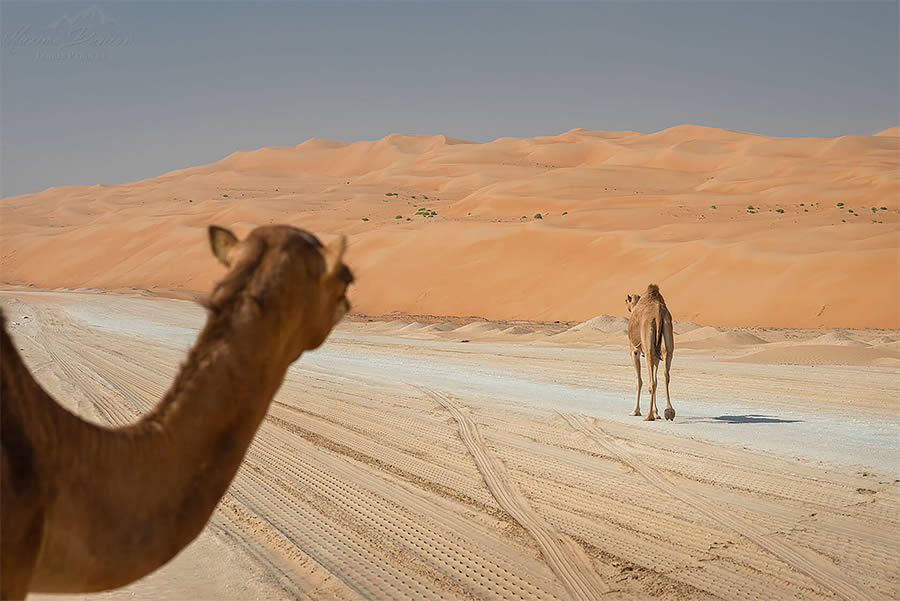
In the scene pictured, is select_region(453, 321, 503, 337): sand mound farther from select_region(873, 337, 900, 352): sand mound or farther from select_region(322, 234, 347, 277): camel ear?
select_region(322, 234, 347, 277): camel ear

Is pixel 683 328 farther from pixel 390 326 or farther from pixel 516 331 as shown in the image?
pixel 390 326

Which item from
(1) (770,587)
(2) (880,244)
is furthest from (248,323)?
(2) (880,244)

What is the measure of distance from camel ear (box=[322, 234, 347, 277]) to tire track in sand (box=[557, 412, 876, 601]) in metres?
5.20

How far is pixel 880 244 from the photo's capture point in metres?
35.3

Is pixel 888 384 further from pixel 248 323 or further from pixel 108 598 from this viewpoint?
pixel 248 323

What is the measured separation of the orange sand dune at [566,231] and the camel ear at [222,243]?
30290mm

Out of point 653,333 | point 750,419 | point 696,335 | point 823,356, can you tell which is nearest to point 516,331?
point 696,335

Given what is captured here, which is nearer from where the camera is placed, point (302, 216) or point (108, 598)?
point (108, 598)

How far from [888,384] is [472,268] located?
31099 mm

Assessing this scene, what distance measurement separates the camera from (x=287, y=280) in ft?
10.6

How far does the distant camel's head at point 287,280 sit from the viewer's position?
125 inches

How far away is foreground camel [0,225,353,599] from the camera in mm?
2854

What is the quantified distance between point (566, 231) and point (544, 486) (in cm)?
3963

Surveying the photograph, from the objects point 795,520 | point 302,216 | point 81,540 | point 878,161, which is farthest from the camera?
point 878,161
